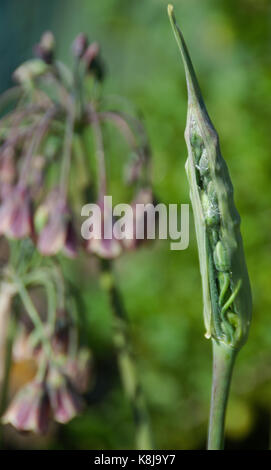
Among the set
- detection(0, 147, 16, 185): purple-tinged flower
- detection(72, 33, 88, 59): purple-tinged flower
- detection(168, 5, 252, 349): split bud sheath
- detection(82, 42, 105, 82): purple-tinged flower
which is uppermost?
detection(72, 33, 88, 59): purple-tinged flower

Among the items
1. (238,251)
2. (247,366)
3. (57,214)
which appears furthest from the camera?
(247,366)

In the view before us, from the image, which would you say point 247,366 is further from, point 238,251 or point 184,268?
point 238,251

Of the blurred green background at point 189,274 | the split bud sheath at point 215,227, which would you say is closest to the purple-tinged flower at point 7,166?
the split bud sheath at point 215,227

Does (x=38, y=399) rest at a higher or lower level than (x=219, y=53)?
lower

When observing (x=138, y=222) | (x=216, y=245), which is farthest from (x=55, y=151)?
(x=216, y=245)

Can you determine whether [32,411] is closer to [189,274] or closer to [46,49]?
[46,49]

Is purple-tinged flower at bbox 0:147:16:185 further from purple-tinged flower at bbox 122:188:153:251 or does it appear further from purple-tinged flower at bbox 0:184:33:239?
purple-tinged flower at bbox 122:188:153:251

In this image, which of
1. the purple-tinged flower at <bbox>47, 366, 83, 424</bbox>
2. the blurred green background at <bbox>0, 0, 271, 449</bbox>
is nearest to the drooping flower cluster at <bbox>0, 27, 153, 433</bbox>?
the purple-tinged flower at <bbox>47, 366, 83, 424</bbox>

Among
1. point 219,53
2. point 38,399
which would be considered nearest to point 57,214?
point 38,399
